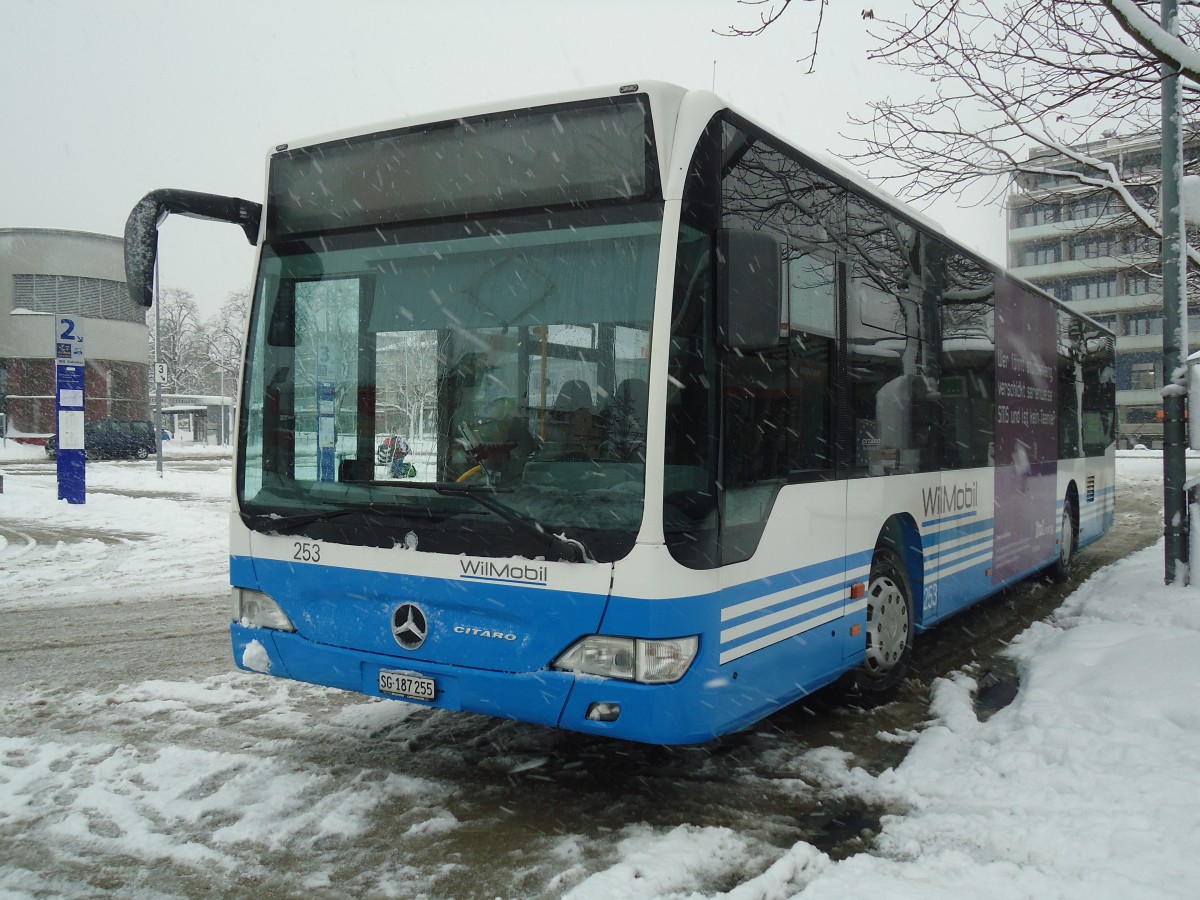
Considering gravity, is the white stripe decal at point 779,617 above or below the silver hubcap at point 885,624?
above

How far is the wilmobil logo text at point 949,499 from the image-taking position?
6.59 metres

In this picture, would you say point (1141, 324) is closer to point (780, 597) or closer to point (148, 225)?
point (780, 597)

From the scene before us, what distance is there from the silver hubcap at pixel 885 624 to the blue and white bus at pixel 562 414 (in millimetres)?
148

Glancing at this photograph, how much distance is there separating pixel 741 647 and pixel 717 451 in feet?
2.88

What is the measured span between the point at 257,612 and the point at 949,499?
463cm

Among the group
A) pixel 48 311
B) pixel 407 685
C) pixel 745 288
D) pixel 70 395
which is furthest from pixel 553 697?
pixel 48 311

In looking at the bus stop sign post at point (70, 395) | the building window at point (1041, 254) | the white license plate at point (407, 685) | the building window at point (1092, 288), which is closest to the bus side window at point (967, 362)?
the white license plate at point (407, 685)

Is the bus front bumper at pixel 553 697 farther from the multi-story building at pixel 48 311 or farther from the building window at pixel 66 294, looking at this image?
the multi-story building at pixel 48 311

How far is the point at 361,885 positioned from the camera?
11.9 ft

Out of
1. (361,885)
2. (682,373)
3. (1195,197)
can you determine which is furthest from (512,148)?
(1195,197)

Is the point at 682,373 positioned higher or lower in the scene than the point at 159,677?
higher

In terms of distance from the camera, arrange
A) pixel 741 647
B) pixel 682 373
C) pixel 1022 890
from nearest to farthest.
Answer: pixel 1022 890 < pixel 682 373 < pixel 741 647

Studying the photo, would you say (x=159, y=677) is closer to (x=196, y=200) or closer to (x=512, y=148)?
(x=196, y=200)

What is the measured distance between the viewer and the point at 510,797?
4535mm
